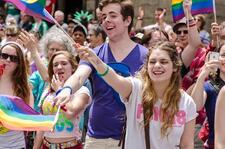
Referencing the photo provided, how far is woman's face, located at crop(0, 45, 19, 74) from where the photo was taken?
5277mm

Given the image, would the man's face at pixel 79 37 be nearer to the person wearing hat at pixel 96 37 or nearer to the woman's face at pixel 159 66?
the person wearing hat at pixel 96 37

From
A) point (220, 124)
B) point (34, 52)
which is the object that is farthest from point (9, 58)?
point (220, 124)

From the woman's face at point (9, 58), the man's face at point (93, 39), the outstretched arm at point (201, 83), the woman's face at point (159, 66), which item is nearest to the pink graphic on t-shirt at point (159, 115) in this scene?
the woman's face at point (159, 66)

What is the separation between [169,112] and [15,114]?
3.89ft

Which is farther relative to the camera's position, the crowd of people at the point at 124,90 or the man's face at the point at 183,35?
the man's face at the point at 183,35

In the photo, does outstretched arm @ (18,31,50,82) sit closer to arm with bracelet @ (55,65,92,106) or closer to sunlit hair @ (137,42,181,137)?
arm with bracelet @ (55,65,92,106)

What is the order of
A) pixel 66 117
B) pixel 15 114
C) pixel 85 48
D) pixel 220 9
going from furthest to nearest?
pixel 220 9
pixel 66 117
pixel 15 114
pixel 85 48

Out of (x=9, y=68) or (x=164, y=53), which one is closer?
(x=164, y=53)

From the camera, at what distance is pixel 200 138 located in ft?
17.2

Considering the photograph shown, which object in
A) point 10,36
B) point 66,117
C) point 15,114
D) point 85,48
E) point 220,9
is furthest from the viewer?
point 220,9

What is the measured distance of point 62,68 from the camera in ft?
17.7

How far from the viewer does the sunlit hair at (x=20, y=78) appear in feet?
17.1

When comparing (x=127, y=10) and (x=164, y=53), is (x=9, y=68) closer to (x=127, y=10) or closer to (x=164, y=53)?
(x=127, y=10)

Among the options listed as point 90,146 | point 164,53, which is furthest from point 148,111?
point 90,146
